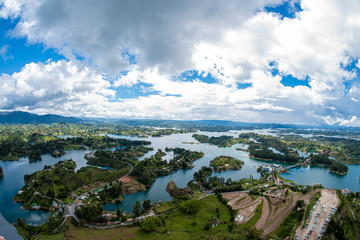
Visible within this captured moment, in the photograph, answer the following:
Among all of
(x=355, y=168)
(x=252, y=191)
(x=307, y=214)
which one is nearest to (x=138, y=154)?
(x=252, y=191)

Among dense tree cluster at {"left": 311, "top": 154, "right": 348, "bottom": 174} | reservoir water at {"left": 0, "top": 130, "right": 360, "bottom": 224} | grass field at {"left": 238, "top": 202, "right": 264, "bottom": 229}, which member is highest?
dense tree cluster at {"left": 311, "top": 154, "right": 348, "bottom": 174}

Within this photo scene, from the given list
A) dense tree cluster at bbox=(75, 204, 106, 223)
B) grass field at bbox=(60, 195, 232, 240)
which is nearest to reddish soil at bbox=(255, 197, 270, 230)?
grass field at bbox=(60, 195, 232, 240)

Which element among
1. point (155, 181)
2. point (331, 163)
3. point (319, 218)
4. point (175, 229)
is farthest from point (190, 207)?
point (331, 163)

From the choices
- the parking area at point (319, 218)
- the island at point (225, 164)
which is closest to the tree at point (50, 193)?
the parking area at point (319, 218)

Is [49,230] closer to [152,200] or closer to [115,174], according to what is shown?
[152,200]

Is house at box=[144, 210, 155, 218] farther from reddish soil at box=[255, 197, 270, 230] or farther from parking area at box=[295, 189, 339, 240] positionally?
parking area at box=[295, 189, 339, 240]

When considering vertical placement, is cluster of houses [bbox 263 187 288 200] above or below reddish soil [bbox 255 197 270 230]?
above
